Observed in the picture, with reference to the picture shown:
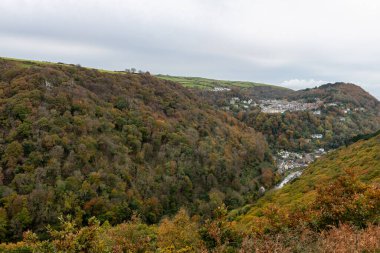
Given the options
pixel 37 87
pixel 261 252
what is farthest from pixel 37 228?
pixel 261 252

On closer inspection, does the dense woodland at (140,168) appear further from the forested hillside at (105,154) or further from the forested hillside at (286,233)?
the forested hillside at (105,154)

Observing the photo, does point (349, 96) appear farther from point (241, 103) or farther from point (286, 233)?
point (286, 233)

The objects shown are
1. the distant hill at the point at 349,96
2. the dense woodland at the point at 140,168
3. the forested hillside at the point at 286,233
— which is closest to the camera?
the forested hillside at the point at 286,233

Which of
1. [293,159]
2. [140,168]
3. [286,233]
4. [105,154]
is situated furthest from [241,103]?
[286,233]

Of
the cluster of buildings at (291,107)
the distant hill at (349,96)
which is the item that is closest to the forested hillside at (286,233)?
the cluster of buildings at (291,107)

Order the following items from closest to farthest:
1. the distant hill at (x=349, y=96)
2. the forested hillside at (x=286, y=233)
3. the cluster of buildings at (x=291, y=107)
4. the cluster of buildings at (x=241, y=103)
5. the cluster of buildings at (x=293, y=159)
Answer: the forested hillside at (x=286, y=233), the cluster of buildings at (x=293, y=159), the cluster of buildings at (x=241, y=103), the cluster of buildings at (x=291, y=107), the distant hill at (x=349, y=96)

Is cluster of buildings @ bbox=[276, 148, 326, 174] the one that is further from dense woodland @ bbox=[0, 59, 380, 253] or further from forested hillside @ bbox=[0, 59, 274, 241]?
forested hillside @ bbox=[0, 59, 274, 241]

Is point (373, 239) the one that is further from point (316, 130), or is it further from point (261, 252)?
point (316, 130)

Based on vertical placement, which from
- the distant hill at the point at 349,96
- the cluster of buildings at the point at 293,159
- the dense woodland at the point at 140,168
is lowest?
the cluster of buildings at the point at 293,159

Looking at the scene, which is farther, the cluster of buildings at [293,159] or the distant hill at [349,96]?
the distant hill at [349,96]

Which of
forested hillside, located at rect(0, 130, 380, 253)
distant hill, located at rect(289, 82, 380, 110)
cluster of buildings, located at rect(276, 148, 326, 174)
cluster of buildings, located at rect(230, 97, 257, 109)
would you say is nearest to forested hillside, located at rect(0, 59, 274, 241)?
cluster of buildings, located at rect(276, 148, 326, 174)
